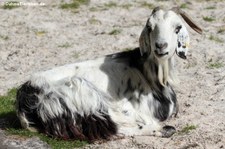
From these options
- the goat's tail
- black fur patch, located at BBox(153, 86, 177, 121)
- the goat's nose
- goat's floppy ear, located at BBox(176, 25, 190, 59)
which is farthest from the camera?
black fur patch, located at BBox(153, 86, 177, 121)

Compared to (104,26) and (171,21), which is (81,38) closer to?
(104,26)

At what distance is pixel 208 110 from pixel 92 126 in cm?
159

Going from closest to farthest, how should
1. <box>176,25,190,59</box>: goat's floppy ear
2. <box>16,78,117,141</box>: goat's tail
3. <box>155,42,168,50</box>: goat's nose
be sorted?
<box>155,42,168,50</box>: goat's nose < <box>16,78,117,141</box>: goat's tail < <box>176,25,190,59</box>: goat's floppy ear

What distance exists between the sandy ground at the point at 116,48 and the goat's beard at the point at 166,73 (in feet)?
1.61

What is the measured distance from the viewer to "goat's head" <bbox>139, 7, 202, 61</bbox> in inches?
239

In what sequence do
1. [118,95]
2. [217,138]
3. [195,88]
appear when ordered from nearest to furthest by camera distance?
1. [217,138]
2. [118,95]
3. [195,88]

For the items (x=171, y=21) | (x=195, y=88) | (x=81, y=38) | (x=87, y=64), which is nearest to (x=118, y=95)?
(x=87, y=64)

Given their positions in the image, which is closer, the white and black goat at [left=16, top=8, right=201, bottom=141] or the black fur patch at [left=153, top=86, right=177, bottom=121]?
the white and black goat at [left=16, top=8, right=201, bottom=141]

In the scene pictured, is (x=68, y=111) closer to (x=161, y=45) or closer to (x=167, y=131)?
(x=167, y=131)

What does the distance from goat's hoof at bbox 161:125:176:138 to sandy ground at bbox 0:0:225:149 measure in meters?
0.06

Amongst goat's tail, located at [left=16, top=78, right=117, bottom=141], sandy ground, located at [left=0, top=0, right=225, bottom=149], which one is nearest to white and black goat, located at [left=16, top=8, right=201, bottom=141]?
goat's tail, located at [left=16, top=78, right=117, bottom=141]

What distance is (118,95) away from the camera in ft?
21.4

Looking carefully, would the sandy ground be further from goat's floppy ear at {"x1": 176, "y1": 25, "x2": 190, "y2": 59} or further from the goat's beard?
goat's floppy ear at {"x1": 176, "y1": 25, "x2": 190, "y2": 59}

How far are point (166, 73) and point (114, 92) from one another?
0.64m
